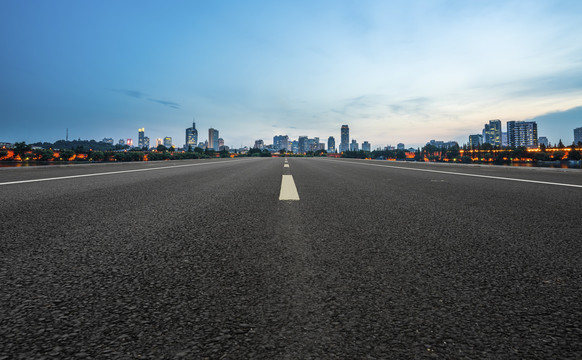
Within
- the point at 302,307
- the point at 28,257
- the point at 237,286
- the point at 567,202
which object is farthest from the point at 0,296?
the point at 567,202

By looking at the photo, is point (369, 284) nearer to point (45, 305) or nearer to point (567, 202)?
point (45, 305)

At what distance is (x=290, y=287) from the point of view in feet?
4.40

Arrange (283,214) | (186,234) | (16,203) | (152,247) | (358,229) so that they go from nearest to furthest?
(152,247)
(186,234)
(358,229)
(283,214)
(16,203)

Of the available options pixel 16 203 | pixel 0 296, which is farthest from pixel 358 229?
pixel 16 203

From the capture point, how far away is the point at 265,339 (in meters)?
0.95

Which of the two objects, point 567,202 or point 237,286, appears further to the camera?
point 567,202

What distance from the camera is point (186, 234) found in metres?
2.24

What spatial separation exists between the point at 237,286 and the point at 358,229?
1.35m

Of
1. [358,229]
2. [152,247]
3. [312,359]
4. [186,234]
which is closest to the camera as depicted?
[312,359]

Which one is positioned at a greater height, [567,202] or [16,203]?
[16,203]

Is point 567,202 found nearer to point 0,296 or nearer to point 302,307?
point 302,307

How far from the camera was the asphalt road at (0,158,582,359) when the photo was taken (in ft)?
3.04

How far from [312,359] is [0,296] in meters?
1.36

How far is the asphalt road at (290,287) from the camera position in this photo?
3.04 ft
